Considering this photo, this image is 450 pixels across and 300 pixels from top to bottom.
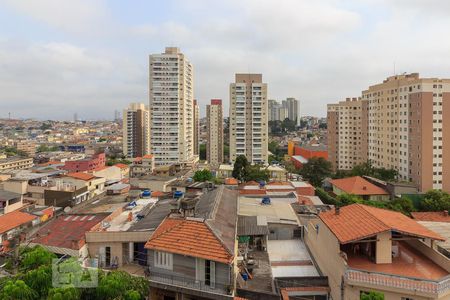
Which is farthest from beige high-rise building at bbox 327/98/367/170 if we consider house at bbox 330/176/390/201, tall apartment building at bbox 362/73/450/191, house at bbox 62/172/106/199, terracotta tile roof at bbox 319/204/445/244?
terracotta tile roof at bbox 319/204/445/244

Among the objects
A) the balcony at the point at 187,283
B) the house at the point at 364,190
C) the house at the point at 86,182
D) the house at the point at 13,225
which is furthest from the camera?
the house at the point at 364,190

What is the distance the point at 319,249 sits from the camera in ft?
46.1

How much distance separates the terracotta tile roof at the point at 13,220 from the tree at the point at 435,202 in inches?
1215

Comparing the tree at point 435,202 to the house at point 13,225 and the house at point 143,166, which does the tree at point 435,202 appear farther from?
the house at point 143,166

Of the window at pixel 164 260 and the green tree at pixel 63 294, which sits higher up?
the green tree at pixel 63 294

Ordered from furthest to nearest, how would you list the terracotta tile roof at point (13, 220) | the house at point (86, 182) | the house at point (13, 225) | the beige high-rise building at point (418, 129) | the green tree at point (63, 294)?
the beige high-rise building at point (418, 129), the house at point (86, 182), the terracotta tile roof at point (13, 220), the house at point (13, 225), the green tree at point (63, 294)

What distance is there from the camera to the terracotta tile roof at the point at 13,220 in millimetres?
19156

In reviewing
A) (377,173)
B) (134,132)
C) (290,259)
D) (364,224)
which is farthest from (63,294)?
(134,132)

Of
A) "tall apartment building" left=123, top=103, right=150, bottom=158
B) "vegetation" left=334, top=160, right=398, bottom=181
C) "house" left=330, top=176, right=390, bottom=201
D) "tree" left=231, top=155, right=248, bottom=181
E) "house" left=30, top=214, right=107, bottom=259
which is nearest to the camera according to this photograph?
"house" left=30, top=214, right=107, bottom=259

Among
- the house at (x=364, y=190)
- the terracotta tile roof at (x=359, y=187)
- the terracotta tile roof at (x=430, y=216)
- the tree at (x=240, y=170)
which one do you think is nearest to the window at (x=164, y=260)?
the terracotta tile roof at (x=430, y=216)

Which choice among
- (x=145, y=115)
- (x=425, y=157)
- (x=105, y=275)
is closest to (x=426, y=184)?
(x=425, y=157)

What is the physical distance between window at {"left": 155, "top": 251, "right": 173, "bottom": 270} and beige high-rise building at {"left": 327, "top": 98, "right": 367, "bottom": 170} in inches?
2133

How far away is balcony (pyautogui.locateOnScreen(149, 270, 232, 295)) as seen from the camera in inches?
437

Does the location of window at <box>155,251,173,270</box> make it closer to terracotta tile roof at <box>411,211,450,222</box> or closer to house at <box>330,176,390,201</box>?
terracotta tile roof at <box>411,211,450,222</box>
